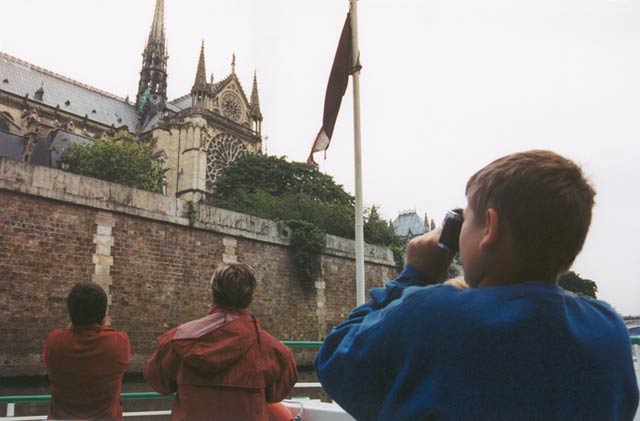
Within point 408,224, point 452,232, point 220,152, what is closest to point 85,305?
point 452,232

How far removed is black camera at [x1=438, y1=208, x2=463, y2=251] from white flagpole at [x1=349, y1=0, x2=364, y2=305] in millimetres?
4972

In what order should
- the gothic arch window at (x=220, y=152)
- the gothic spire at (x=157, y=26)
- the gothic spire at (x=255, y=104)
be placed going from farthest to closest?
the gothic spire at (x=157, y=26), the gothic spire at (x=255, y=104), the gothic arch window at (x=220, y=152)

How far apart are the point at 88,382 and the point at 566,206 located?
8.95 feet

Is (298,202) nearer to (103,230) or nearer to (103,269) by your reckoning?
Answer: (103,230)

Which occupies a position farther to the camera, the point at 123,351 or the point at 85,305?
the point at 123,351

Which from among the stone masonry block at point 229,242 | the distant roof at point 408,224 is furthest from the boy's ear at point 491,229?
the distant roof at point 408,224

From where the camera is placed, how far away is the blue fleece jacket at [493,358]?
2.90 feet

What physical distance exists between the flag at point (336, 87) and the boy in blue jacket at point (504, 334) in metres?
5.63

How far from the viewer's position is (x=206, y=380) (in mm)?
2248

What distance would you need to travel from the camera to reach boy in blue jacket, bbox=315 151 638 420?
2.91ft

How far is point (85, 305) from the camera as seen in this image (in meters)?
2.82

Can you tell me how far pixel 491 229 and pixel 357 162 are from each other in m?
5.46

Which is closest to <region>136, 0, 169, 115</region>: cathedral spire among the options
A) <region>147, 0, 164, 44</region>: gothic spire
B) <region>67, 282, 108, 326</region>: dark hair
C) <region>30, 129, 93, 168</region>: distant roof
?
<region>147, 0, 164, 44</region>: gothic spire

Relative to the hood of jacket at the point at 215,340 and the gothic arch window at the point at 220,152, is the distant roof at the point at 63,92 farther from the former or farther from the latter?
the hood of jacket at the point at 215,340
